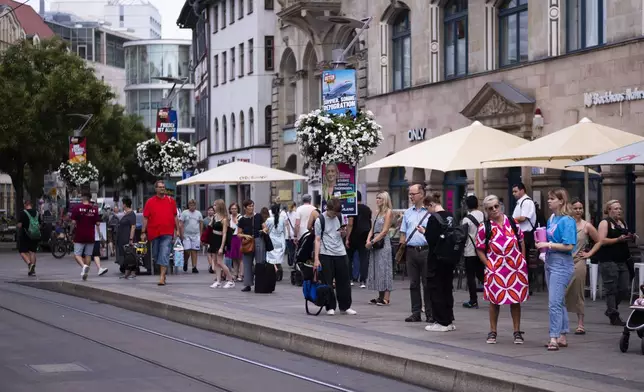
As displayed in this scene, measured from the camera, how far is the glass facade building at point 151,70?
122m

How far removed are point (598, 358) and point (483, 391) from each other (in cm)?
211

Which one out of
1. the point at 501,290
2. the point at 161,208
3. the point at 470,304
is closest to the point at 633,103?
the point at 470,304

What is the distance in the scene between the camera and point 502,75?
30.0m

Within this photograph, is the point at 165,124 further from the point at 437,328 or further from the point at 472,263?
the point at 437,328

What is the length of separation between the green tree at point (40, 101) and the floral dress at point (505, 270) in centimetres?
3936

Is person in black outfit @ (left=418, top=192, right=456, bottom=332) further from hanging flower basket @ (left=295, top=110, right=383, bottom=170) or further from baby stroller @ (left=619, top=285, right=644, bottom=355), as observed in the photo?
hanging flower basket @ (left=295, top=110, right=383, bottom=170)

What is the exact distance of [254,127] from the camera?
183 ft

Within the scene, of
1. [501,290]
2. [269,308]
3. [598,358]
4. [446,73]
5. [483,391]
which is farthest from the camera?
[446,73]

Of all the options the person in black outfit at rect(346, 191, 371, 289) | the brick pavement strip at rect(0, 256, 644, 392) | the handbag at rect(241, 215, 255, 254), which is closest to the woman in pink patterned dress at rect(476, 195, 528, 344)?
the brick pavement strip at rect(0, 256, 644, 392)

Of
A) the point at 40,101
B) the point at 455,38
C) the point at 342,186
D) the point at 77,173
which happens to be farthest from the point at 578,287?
the point at 77,173

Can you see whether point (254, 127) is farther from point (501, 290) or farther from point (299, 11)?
point (501, 290)

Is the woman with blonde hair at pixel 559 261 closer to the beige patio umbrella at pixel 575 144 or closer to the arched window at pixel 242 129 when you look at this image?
the beige patio umbrella at pixel 575 144

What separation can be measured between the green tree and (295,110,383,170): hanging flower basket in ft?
88.8

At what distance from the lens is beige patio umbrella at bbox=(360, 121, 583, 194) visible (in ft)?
69.4
